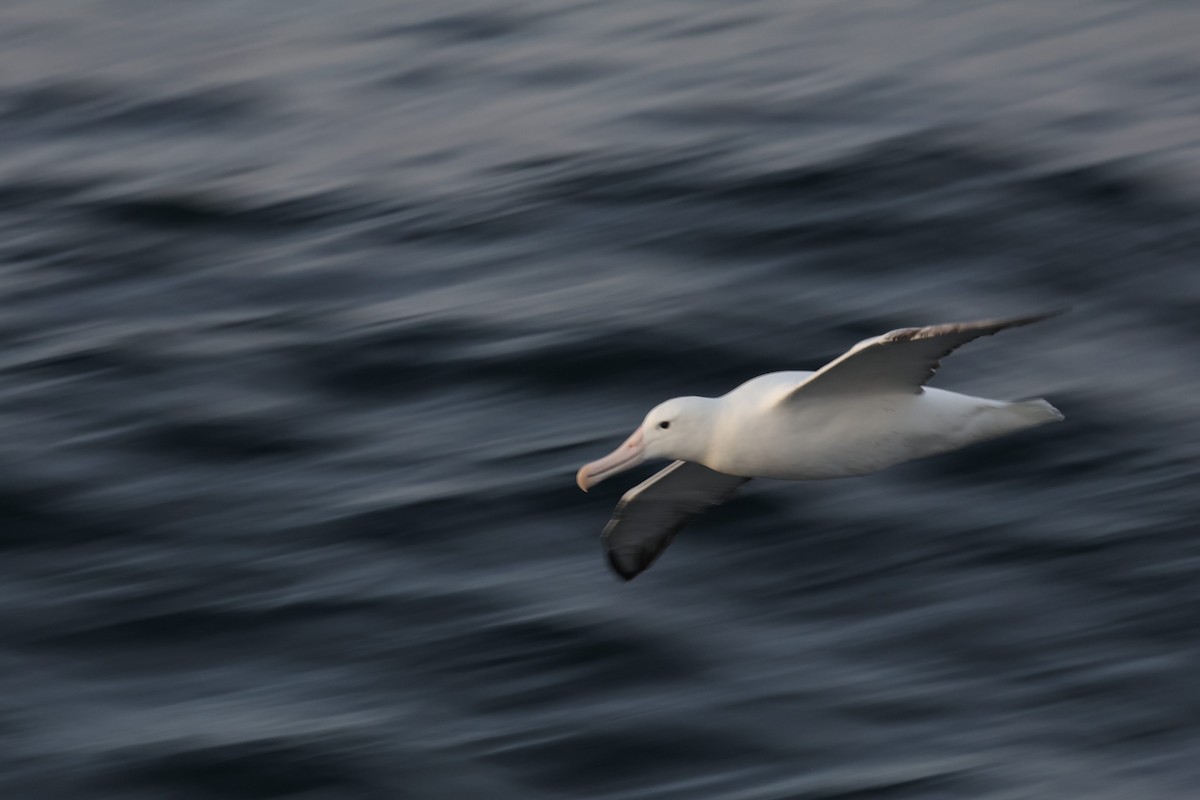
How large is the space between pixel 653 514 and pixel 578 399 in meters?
4.84

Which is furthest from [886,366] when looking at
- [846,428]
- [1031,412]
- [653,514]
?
Answer: [653,514]

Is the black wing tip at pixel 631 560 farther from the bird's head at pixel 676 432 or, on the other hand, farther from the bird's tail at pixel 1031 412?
the bird's tail at pixel 1031 412

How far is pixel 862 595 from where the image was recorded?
15734mm

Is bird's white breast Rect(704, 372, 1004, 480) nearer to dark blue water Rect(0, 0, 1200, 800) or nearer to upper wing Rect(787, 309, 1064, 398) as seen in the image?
upper wing Rect(787, 309, 1064, 398)

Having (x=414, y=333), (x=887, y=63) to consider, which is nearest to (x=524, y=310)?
(x=414, y=333)

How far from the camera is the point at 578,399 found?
17609 mm

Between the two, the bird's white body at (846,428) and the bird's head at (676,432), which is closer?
the bird's white body at (846,428)

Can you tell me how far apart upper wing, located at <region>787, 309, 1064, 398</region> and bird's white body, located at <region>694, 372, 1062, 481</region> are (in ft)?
0.24

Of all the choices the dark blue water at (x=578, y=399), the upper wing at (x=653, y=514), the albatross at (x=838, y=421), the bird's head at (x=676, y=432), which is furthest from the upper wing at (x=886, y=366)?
the dark blue water at (x=578, y=399)

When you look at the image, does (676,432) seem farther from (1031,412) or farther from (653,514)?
(1031,412)

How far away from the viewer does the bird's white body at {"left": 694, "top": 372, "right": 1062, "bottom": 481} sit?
10867 mm

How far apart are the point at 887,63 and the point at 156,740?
1263 cm

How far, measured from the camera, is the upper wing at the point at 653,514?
41.7 ft

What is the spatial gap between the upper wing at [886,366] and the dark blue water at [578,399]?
4264 millimetres
